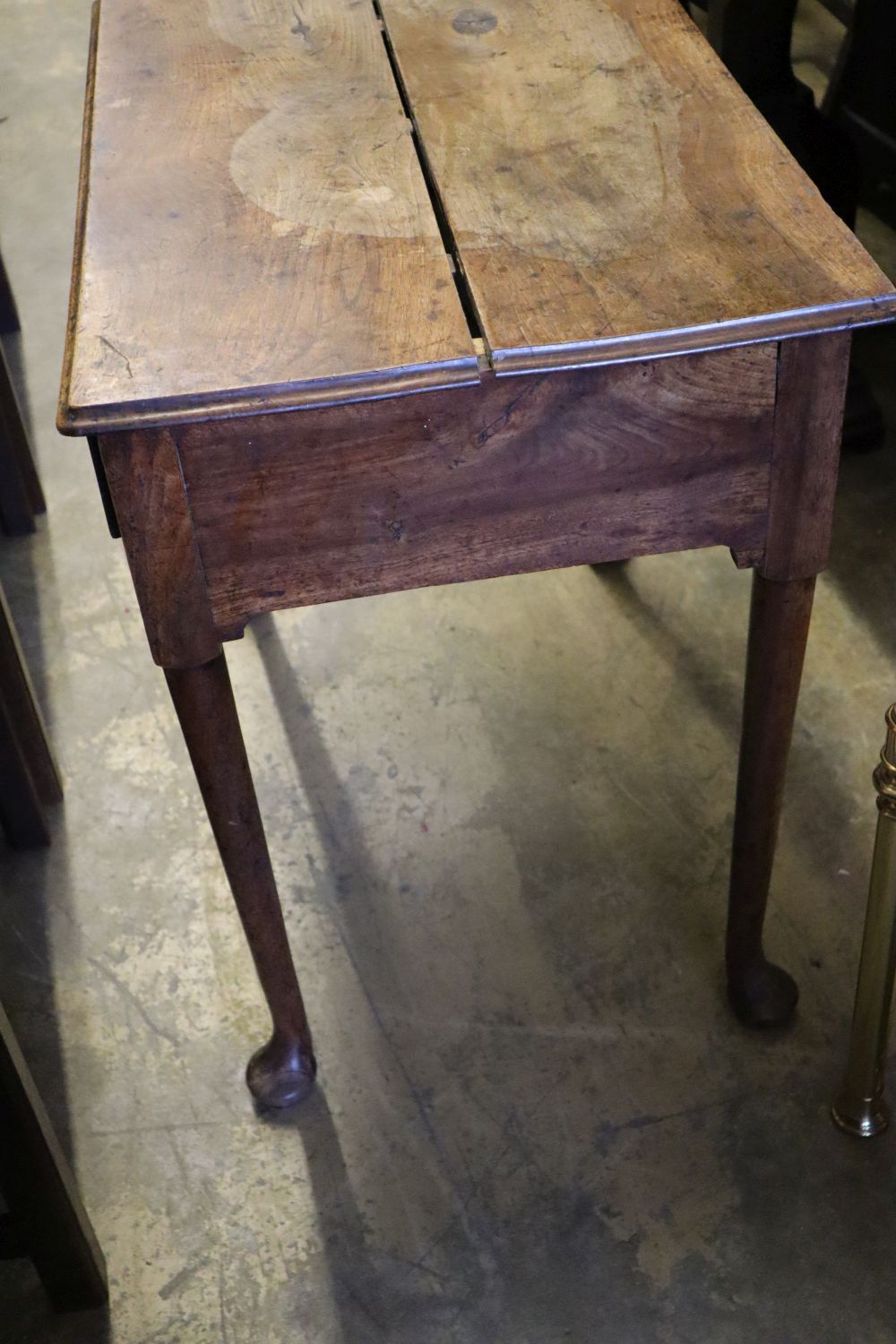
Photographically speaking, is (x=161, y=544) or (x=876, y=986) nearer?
(x=161, y=544)

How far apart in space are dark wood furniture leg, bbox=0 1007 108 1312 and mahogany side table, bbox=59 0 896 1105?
276 mm

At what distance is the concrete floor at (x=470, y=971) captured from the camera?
4.48 feet

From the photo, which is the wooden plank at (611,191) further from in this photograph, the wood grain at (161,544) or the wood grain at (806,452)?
the wood grain at (161,544)

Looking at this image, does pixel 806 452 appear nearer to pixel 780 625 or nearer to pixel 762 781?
pixel 780 625

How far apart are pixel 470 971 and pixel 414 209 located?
0.86 metres

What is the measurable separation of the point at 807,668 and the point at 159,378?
121 centimetres

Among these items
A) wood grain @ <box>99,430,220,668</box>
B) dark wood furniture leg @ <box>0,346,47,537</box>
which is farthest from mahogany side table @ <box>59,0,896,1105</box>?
dark wood furniture leg @ <box>0,346,47,537</box>

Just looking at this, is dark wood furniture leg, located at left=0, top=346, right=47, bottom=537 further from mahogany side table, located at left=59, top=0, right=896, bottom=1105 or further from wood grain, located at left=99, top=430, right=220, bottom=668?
wood grain, located at left=99, top=430, right=220, bottom=668

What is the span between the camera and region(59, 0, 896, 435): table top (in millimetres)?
1052

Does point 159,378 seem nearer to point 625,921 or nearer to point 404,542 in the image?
point 404,542

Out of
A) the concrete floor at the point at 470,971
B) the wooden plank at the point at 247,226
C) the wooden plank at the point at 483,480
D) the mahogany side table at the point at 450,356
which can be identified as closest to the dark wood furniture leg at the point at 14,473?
the concrete floor at the point at 470,971

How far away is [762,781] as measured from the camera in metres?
1.39

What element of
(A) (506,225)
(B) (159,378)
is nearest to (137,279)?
(B) (159,378)

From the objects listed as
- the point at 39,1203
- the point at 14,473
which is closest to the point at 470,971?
the point at 39,1203
